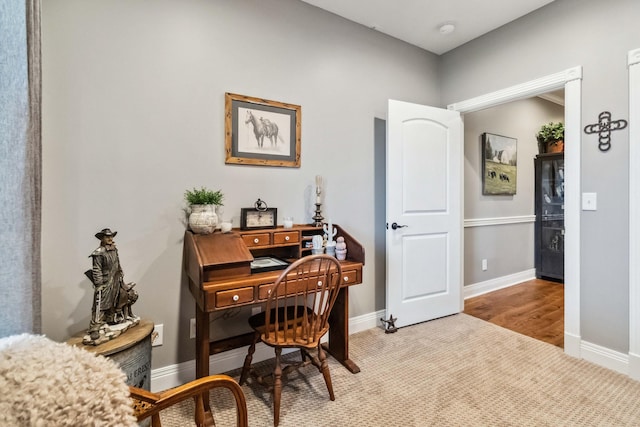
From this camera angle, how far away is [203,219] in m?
1.82

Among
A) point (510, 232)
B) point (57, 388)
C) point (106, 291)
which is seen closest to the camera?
point (57, 388)

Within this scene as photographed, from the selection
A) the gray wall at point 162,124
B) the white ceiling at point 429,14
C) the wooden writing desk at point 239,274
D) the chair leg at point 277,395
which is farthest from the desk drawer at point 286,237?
the white ceiling at point 429,14

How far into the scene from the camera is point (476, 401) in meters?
1.76

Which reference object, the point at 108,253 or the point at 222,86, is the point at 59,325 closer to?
the point at 108,253

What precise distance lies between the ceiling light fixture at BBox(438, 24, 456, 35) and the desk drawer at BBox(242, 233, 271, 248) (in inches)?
92.9

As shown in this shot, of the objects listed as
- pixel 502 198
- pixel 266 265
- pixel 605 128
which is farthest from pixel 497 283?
pixel 266 265

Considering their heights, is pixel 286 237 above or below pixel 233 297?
above

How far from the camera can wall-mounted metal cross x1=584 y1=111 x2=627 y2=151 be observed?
2.05 m

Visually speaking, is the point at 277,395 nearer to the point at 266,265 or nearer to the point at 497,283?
the point at 266,265

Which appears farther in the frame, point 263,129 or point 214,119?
point 263,129

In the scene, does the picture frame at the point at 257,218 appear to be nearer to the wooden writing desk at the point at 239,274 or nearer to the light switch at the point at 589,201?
the wooden writing desk at the point at 239,274

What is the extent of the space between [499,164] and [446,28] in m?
1.90

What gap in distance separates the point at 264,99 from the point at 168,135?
27.8 inches

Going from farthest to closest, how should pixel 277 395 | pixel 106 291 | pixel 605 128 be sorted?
pixel 605 128 → pixel 277 395 → pixel 106 291
